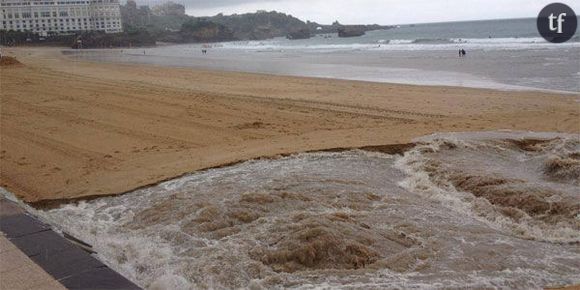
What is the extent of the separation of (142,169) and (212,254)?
10.2 ft

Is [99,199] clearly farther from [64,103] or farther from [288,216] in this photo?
[64,103]

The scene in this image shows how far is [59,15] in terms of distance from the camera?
12406cm

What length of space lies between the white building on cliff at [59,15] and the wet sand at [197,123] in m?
115

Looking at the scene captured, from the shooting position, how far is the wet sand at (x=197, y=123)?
683 centimetres

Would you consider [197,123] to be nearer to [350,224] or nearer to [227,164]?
[227,164]

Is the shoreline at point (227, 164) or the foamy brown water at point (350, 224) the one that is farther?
the shoreline at point (227, 164)

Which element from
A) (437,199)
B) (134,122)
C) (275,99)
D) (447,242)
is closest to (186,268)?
(447,242)

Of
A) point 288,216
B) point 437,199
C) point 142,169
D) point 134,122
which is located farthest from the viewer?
point 134,122

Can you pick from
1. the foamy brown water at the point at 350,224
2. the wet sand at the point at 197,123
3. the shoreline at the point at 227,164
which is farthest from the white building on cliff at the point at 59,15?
the foamy brown water at the point at 350,224

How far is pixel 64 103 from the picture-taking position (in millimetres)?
12055

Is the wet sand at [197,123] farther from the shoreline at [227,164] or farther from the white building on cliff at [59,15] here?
the white building on cliff at [59,15]

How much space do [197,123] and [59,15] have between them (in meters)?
132

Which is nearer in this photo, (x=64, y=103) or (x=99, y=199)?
(x=99, y=199)

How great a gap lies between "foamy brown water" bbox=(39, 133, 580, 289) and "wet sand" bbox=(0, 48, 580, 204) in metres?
0.95
